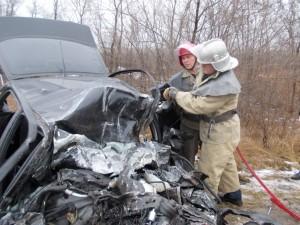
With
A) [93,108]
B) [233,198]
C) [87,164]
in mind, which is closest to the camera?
[87,164]

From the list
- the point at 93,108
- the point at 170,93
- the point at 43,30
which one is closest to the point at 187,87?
the point at 170,93

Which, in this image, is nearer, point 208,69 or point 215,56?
point 215,56

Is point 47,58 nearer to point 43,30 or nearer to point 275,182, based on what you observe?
point 43,30

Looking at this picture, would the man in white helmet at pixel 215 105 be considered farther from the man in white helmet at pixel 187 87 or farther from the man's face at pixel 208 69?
the man in white helmet at pixel 187 87

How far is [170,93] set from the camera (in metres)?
4.31

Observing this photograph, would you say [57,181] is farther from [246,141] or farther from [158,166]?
Answer: [246,141]

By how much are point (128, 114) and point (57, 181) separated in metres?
1.00

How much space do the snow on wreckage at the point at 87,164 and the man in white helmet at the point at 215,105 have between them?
573 mm

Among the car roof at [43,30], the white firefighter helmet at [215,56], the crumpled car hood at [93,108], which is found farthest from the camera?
the car roof at [43,30]

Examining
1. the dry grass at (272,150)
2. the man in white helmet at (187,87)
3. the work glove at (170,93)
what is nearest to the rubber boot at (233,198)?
the man in white helmet at (187,87)

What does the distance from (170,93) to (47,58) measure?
1.47 metres

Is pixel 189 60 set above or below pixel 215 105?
above

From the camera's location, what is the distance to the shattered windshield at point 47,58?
4324 millimetres

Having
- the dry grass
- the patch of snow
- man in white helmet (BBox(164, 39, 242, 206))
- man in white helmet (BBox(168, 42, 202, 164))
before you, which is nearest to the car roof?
man in white helmet (BBox(168, 42, 202, 164))
